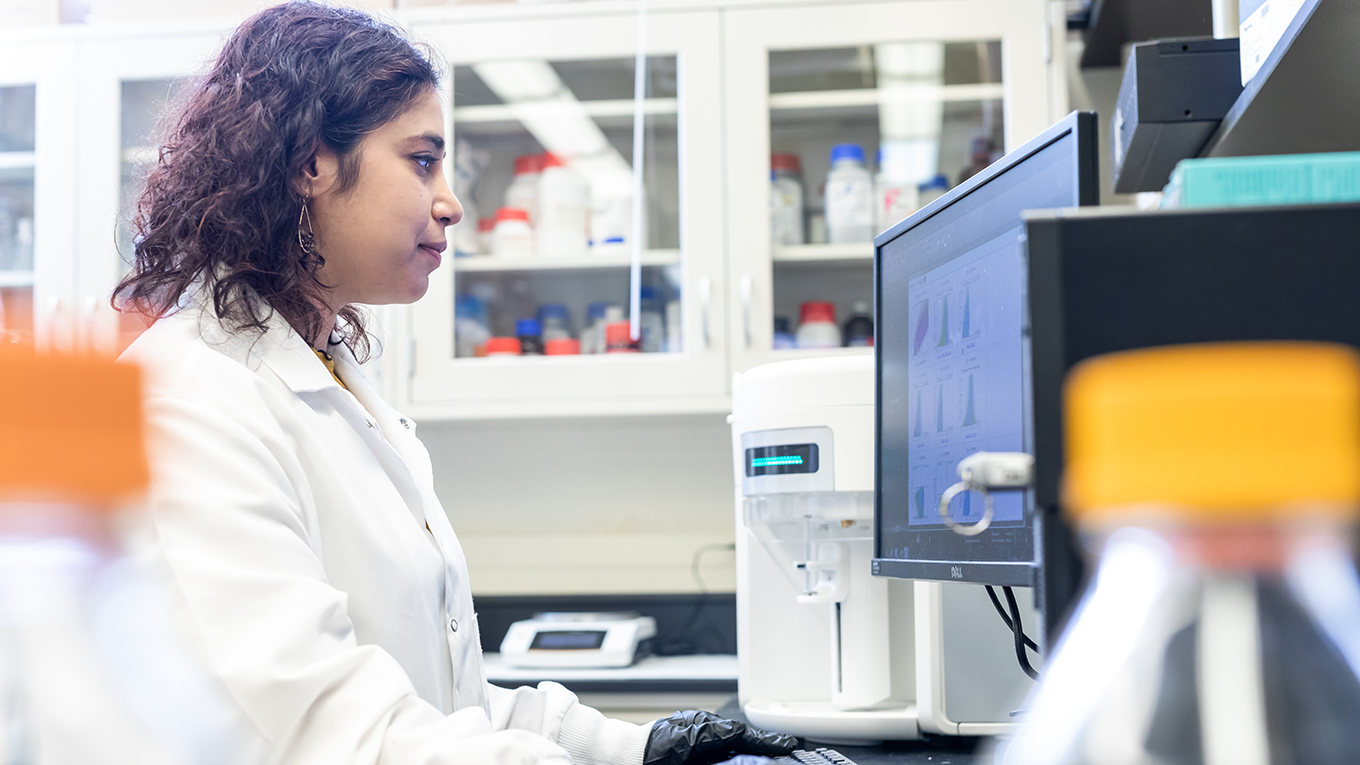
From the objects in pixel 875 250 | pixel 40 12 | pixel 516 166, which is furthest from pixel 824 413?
pixel 40 12

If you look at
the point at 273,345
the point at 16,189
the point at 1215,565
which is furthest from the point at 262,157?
the point at 16,189

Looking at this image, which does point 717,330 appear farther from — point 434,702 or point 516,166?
point 434,702

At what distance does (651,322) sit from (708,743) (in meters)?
1.46

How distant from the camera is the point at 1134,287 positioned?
0.46 metres

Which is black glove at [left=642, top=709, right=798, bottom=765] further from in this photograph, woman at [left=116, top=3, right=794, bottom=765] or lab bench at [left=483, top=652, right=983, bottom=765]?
lab bench at [left=483, top=652, right=983, bottom=765]

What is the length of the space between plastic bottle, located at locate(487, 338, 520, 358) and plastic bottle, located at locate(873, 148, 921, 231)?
85 centimetres

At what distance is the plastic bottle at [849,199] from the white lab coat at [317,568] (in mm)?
1383

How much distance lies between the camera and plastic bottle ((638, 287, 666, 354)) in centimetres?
242

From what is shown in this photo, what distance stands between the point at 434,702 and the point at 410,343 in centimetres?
138

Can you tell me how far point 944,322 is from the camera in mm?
947

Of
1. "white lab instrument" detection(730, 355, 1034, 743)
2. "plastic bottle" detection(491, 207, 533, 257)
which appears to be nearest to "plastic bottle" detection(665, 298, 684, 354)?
"plastic bottle" detection(491, 207, 533, 257)

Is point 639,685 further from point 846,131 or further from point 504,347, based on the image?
point 846,131

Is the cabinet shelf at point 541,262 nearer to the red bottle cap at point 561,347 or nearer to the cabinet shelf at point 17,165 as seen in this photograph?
the red bottle cap at point 561,347

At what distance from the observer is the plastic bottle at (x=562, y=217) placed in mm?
2492
